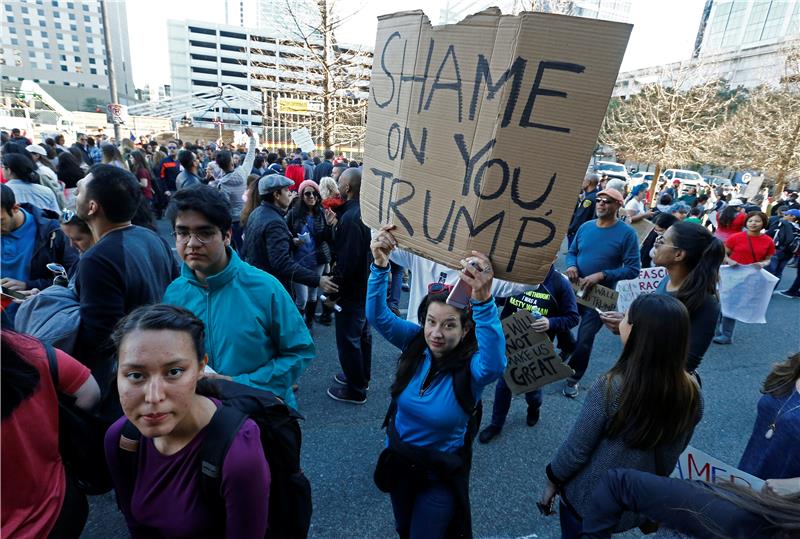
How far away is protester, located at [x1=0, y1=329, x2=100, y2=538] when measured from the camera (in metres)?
1.31

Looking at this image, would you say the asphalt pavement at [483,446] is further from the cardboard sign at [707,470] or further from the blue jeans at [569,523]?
the cardboard sign at [707,470]

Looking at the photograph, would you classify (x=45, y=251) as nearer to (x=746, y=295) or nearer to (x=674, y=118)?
(x=746, y=295)

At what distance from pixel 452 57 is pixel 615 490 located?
158cm

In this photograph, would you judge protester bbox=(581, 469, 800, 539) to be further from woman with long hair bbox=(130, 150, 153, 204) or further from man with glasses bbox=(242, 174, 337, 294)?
woman with long hair bbox=(130, 150, 153, 204)

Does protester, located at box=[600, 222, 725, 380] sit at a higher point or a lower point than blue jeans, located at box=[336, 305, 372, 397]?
higher

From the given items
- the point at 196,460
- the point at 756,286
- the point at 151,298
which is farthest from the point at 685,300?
the point at 756,286

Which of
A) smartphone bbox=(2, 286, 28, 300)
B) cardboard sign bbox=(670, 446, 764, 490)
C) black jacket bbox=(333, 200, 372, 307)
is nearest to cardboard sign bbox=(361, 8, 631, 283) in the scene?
cardboard sign bbox=(670, 446, 764, 490)

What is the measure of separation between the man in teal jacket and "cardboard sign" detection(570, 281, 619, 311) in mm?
2988

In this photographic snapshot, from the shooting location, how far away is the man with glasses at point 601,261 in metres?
4.02

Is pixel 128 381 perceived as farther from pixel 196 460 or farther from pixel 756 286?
pixel 756 286

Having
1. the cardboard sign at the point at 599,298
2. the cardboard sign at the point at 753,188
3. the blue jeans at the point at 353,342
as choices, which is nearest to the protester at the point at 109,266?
the blue jeans at the point at 353,342

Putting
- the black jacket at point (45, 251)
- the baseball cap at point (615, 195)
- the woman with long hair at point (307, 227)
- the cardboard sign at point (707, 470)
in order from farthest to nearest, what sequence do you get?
the woman with long hair at point (307, 227), the baseball cap at point (615, 195), the black jacket at point (45, 251), the cardboard sign at point (707, 470)

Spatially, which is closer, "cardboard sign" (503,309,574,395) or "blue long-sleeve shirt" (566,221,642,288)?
"cardboard sign" (503,309,574,395)

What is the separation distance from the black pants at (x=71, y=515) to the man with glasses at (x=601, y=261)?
387 cm
